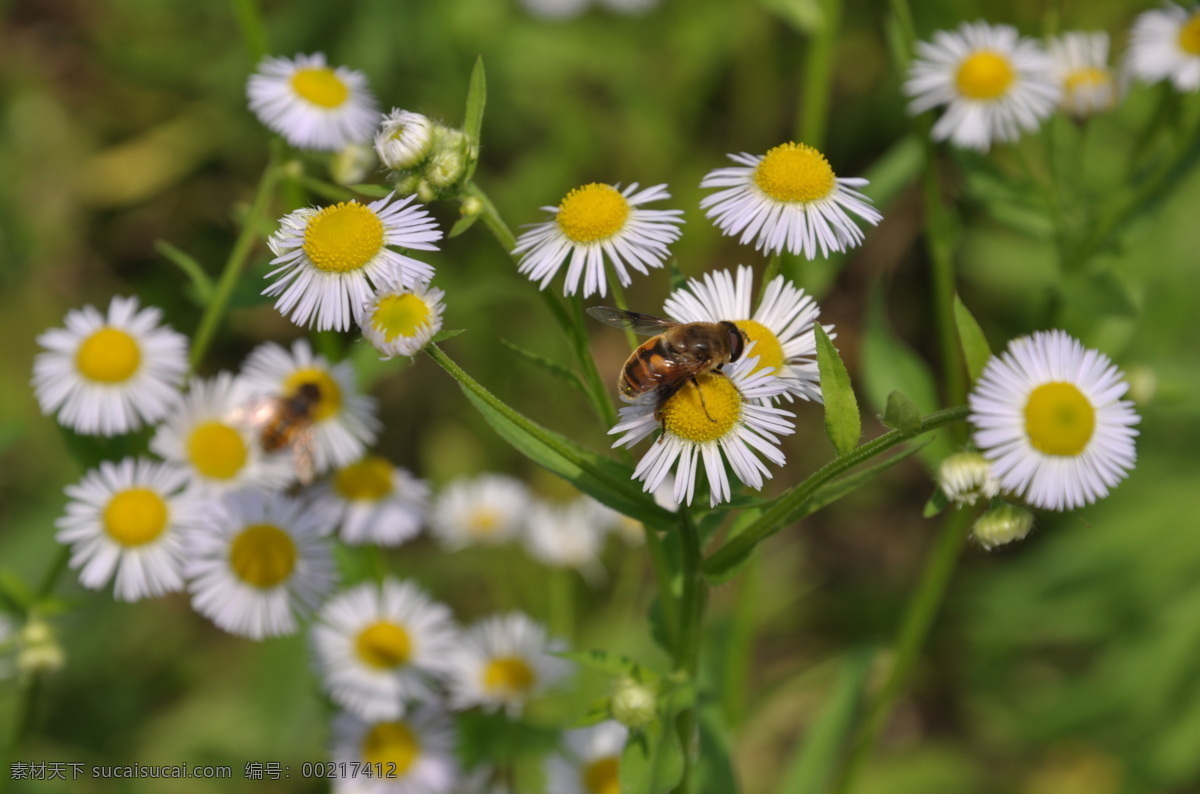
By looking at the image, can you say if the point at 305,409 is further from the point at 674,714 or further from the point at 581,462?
the point at 674,714

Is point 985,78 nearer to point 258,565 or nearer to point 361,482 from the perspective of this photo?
point 361,482

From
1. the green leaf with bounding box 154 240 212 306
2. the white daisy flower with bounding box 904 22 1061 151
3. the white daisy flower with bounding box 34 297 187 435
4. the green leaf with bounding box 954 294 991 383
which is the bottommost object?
the green leaf with bounding box 954 294 991 383

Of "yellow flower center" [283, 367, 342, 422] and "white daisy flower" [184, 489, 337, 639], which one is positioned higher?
"yellow flower center" [283, 367, 342, 422]

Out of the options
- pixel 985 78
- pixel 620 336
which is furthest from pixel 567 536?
pixel 620 336

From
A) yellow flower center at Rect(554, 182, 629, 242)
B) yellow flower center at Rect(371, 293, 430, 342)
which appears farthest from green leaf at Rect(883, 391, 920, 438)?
yellow flower center at Rect(371, 293, 430, 342)

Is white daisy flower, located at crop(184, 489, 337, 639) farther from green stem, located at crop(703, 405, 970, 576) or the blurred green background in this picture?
green stem, located at crop(703, 405, 970, 576)

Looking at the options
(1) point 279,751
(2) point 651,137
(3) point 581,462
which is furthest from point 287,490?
(2) point 651,137
